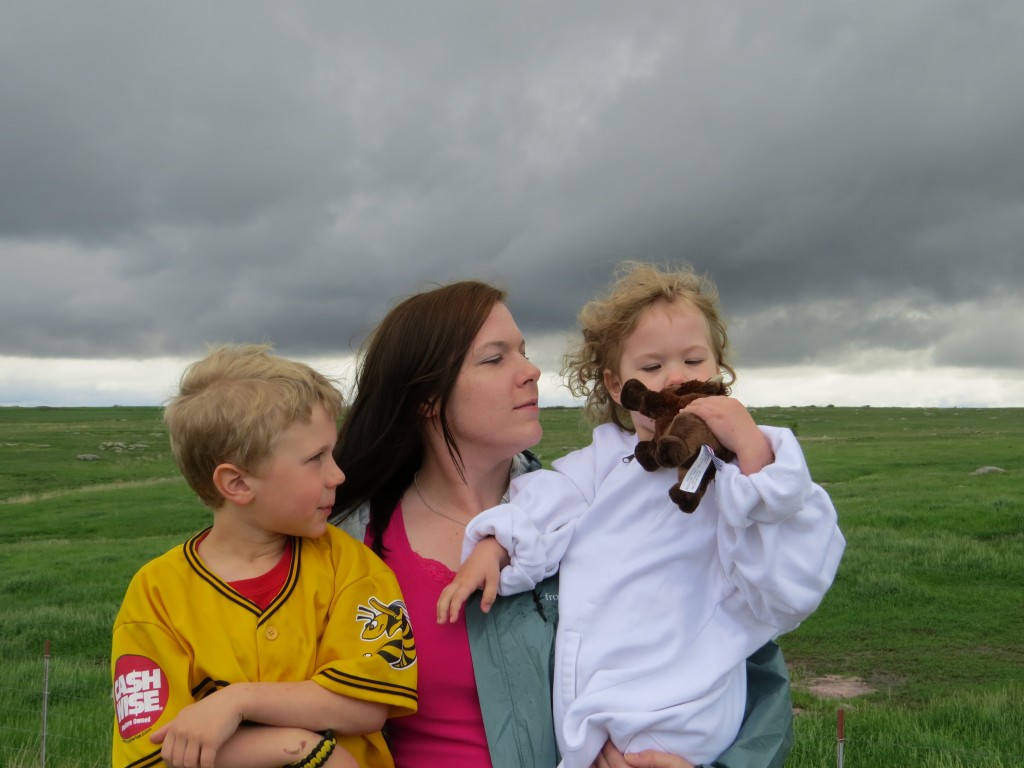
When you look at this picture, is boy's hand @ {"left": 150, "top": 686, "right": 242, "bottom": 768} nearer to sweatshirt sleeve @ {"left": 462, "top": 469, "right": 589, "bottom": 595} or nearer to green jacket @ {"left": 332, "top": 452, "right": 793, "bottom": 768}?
green jacket @ {"left": 332, "top": 452, "right": 793, "bottom": 768}

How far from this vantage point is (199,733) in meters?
2.06

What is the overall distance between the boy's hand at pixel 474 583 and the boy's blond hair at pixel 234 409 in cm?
61

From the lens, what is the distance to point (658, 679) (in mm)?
2371

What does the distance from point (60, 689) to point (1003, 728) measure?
25.9 ft

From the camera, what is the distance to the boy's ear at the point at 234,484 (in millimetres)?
2346

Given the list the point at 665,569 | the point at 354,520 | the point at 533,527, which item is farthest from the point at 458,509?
the point at 665,569

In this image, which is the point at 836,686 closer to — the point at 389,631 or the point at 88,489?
the point at 389,631

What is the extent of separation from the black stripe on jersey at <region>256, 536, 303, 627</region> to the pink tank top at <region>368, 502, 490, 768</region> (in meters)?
0.41

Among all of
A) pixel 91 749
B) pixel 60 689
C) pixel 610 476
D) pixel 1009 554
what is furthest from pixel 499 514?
pixel 1009 554

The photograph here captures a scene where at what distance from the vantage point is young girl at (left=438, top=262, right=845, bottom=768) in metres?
2.20

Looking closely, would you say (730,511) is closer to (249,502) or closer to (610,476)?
(610,476)

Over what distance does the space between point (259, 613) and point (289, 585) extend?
0.11 meters

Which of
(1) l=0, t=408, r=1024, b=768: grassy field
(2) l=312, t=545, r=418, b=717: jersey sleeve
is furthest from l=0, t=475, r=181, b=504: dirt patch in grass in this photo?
(2) l=312, t=545, r=418, b=717: jersey sleeve

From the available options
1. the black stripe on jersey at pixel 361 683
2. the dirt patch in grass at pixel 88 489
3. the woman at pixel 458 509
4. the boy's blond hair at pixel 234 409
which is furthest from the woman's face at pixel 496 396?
the dirt patch in grass at pixel 88 489
